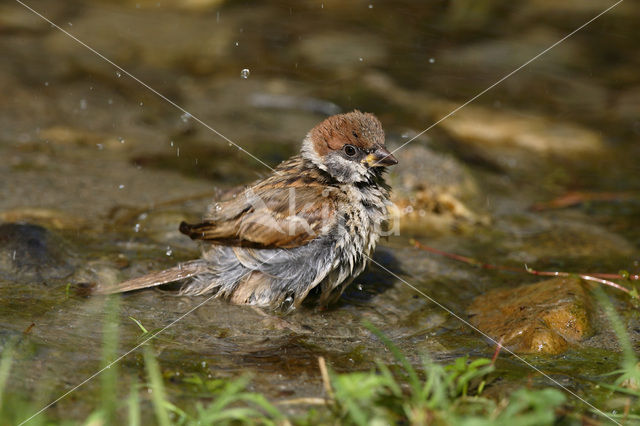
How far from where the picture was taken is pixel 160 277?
4.23m

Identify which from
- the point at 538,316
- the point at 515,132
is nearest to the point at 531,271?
the point at 538,316

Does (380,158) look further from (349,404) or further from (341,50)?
(341,50)

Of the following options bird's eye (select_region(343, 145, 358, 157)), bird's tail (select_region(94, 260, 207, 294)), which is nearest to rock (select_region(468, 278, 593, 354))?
bird's eye (select_region(343, 145, 358, 157))

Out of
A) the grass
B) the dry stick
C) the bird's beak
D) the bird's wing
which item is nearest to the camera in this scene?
the grass

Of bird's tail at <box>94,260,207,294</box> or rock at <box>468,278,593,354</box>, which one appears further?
bird's tail at <box>94,260,207,294</box>

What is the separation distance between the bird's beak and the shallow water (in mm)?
853

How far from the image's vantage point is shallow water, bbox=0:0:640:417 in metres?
3.64

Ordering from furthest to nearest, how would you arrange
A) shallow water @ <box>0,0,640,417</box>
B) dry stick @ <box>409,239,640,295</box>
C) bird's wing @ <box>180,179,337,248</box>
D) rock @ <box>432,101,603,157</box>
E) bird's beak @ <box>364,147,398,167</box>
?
rock @ <box>432,101,603,157</box>
dry stick @ <box>409,239,640,295</box>
bird's beak @ <box>364,147,398,167</box>
bird's wing @ <box>180,179,337,248</box>
shallow water @ <box>0,0,640,417</box>

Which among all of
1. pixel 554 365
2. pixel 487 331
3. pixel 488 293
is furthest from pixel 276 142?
pixel 554 365

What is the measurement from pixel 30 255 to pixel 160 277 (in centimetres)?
80

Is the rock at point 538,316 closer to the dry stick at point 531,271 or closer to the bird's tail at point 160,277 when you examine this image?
the dry stick at point 531,271

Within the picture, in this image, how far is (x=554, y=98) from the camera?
845 centimetres

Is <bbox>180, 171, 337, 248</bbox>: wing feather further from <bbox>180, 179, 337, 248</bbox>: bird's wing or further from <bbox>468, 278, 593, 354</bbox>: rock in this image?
<bbox>468, 278, 593, 354</bbox>: rock

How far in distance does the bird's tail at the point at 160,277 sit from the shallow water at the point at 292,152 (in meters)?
0.08
